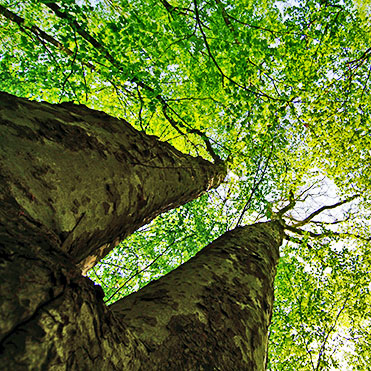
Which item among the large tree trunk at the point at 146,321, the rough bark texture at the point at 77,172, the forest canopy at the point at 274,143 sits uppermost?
the forest canopy at the point at 274,143

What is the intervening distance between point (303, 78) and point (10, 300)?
5718 mm

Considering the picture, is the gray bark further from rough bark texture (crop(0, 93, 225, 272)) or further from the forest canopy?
the forest canopy

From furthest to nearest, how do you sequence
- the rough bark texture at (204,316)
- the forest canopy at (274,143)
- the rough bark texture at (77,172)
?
1. the forest canopy at (274,143)
2. the rough bark texture at (77,172)
3. the rough bark texture at (204,316)

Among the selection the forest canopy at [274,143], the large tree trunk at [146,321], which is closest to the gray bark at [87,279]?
the large tree trunk at [146,321]

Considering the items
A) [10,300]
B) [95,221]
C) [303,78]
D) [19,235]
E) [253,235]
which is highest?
[303,78]

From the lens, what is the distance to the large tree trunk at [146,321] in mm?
579

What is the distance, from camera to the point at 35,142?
126 cm

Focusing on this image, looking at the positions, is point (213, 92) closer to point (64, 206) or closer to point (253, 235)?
point (253, 235)

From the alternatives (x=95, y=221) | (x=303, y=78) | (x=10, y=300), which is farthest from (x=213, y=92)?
(x=10, y=300)

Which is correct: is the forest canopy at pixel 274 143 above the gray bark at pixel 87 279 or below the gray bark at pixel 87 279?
above

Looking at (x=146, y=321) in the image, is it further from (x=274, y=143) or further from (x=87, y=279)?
(x=274, y=143)

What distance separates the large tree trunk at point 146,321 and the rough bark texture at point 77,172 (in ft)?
1.23

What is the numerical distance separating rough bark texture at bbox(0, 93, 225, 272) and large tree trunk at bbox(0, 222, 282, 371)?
1.23 ft

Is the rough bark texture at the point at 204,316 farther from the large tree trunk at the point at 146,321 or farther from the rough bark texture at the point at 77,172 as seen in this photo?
the rough bark texture at the point at 77,172
